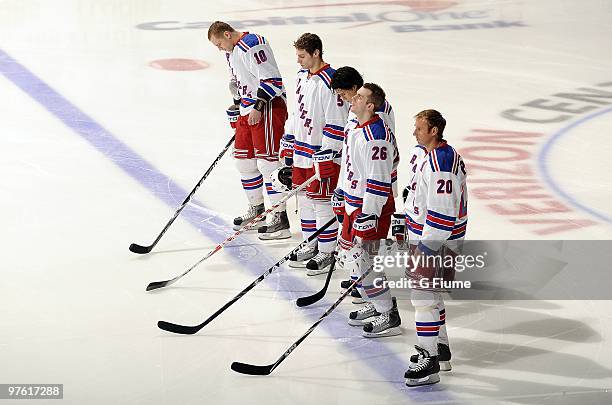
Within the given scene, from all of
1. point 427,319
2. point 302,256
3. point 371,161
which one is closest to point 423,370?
point 427,319

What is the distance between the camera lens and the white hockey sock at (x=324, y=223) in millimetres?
5445

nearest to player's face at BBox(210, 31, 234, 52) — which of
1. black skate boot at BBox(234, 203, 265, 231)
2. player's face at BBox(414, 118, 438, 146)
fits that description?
black skate boot at BBox(234, 203, 265, 231)

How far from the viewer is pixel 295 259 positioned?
223 inches

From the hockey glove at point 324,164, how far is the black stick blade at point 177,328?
0.97 meters

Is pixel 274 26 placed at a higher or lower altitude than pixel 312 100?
lower

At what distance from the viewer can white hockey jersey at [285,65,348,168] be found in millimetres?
5207

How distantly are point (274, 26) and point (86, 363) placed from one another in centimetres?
669

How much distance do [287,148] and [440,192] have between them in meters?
1.51

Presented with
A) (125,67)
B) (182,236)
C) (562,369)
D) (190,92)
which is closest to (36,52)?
(125,67)

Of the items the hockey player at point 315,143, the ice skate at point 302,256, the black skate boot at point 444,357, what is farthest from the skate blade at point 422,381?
the ice skate at point 302,256

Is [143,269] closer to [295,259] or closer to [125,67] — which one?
[295,259]

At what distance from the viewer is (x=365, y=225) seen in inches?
182

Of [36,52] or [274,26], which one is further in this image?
[274,26]

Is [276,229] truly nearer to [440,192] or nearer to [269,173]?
[269,173]
